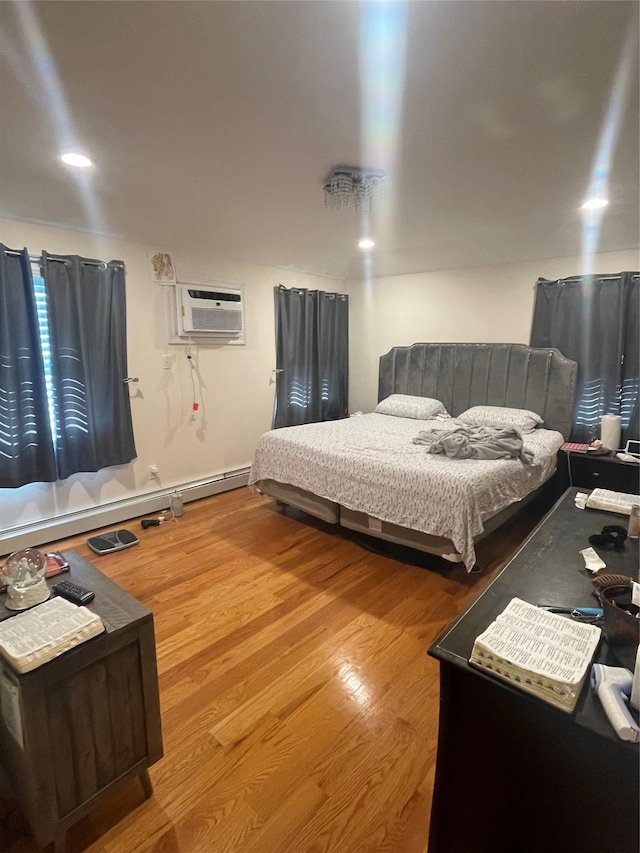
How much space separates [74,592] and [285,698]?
3.20ft

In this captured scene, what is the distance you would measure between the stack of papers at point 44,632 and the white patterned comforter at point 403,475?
180cm

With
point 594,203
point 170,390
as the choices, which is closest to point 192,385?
point 170,390

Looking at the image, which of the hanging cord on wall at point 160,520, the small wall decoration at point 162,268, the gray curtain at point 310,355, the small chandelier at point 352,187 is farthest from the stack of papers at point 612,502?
the small wall decoration at point 162,268

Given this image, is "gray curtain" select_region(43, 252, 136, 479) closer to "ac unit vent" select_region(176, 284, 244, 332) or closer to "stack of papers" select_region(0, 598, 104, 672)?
"ac unit vent" select_region(176, 284, 244, 332)

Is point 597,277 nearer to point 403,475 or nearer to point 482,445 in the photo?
point 482,445

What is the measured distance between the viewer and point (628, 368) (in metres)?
3.35

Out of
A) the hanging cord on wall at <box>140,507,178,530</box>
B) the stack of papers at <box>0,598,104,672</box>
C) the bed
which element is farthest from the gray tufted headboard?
the stack of papers at <box>0,598,104,672</box>

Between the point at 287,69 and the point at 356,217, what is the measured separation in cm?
153

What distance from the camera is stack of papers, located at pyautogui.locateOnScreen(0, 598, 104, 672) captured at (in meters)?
1.07

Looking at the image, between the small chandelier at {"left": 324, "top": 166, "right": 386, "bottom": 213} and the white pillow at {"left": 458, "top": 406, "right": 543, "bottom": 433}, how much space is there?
2065 mm

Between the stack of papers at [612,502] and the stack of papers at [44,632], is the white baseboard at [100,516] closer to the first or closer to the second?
the stack of papers at [44,632]

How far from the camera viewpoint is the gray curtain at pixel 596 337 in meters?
3.33

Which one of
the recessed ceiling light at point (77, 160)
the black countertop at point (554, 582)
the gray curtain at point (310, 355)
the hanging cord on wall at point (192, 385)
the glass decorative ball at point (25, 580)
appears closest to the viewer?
the black countertop at point (554, 582)

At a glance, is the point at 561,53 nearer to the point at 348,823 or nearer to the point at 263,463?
the point at 348,823
